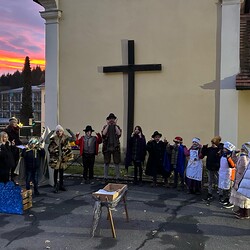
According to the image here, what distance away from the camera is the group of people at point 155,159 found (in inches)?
295

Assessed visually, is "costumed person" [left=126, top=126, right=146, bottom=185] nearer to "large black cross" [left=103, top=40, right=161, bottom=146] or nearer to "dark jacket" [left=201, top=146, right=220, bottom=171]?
"dark jacket" [left=201, top=146, right=220, bottom=171]

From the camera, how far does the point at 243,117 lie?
36.1 ft

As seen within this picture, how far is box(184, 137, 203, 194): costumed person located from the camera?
8539 millimetres

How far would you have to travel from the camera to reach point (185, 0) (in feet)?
37.4

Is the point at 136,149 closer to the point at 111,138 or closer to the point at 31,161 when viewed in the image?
the point at 111,138

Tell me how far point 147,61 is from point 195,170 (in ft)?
16.0

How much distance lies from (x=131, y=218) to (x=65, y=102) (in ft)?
23.8

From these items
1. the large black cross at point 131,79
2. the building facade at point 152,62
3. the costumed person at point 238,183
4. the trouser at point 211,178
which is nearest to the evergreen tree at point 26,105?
the building facade at point 152,62

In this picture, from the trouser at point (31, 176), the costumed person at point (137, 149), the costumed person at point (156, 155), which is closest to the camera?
the trouser at point (31, 176)

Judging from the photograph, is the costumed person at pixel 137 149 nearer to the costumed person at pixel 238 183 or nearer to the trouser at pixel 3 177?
the costumed person at pixel 238 183

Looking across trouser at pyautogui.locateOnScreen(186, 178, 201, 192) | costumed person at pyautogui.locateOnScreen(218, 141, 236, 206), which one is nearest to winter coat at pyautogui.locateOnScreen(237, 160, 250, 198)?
costumed person at pyautogui.locateOnScreen(218, 141, 236, 206)

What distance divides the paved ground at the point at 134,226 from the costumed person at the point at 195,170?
0.39m

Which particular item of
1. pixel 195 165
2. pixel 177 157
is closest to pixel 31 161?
pixel 177 157

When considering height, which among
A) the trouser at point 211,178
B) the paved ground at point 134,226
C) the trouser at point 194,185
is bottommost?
the paved ground at point 134,226
